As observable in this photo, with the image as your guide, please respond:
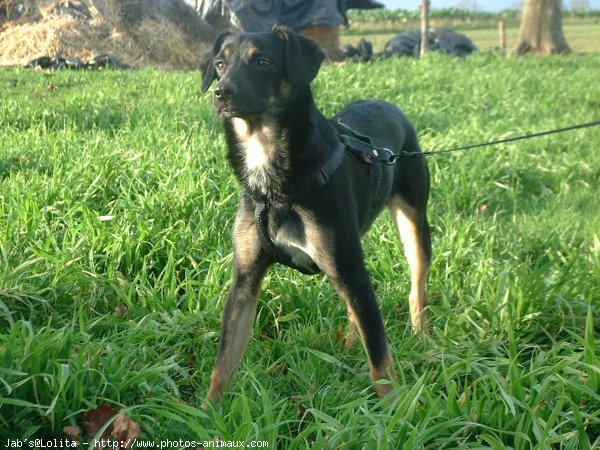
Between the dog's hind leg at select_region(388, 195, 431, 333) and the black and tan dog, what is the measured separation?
69cm

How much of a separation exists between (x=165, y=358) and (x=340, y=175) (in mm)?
1124

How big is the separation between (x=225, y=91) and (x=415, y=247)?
1.57 metres

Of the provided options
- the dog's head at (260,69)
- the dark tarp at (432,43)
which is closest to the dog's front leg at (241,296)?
the dog's head at (260,69)

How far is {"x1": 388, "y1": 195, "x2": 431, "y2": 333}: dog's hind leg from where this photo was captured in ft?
12.9

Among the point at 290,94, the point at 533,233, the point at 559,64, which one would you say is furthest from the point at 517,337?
the point at 559,64

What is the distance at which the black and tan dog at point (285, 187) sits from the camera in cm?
307

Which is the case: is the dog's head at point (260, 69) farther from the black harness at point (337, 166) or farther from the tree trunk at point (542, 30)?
the tree trunk at point (542, 30)

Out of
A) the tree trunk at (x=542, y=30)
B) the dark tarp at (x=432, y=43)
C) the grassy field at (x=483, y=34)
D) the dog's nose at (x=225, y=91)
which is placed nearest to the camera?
the dog's nose at (x=225, y=91)

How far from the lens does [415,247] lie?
13.4 ft

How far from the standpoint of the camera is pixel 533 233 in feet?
17.3

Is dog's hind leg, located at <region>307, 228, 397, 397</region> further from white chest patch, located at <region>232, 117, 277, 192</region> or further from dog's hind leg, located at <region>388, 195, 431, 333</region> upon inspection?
dog's hind leg, located at <region>388, 195, 431, 333</region>

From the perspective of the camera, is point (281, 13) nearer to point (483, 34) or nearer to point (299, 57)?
point (299, 57)

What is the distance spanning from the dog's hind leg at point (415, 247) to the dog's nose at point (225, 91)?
1492mm

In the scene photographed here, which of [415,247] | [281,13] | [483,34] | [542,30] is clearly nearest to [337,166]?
[415,247]
